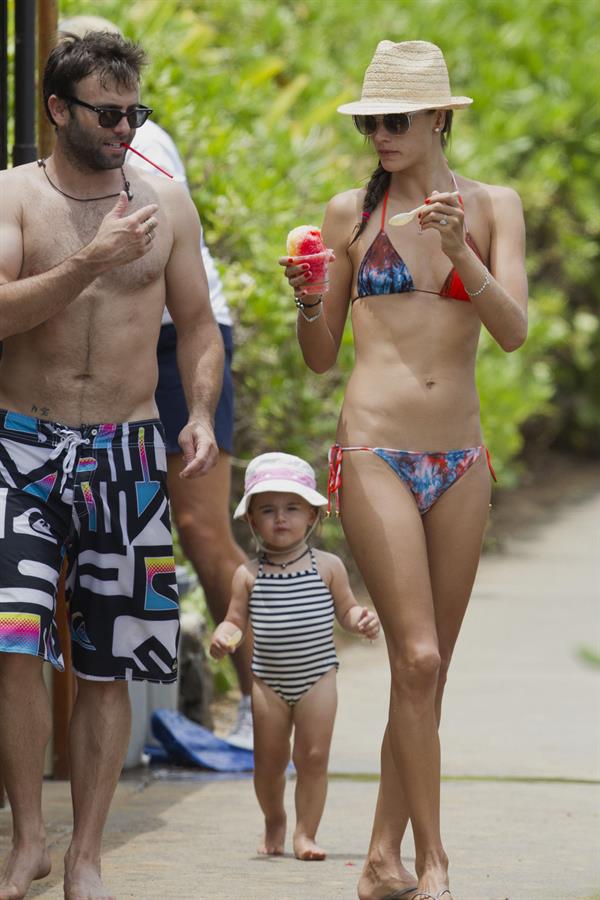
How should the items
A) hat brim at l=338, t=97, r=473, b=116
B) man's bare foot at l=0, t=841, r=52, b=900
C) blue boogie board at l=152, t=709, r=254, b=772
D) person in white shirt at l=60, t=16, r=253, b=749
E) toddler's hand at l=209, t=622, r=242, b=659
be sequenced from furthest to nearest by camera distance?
blue boogie board at l=152, t=709, r=254, b=772 < person in white shirt at l=60, t=16, r=253, b=749 < toddler's hand at l=209, t=622, r=242, b=659 < hat brim at l=338, t=97, r=473, b=116 < man's bare foot at l=0, t=841, r=52, b=900

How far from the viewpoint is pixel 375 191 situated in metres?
4.18

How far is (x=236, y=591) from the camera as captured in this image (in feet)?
15.6

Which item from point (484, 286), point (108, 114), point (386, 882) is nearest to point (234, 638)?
point (386, 882)

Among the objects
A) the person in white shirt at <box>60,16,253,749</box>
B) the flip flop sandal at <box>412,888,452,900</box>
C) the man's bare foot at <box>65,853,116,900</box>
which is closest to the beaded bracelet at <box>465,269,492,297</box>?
the flip flop sandal at <box>412,888,452,900</box>

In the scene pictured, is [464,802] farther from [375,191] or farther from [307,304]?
[375,191]

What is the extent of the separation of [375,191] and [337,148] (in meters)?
6.35

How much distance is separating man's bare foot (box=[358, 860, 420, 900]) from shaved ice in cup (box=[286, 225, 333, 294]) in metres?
1.47

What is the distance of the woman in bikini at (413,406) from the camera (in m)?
3.97

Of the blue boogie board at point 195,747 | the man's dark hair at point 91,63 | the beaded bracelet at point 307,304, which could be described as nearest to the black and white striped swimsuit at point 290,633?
the beaded bracelet at point 307,304

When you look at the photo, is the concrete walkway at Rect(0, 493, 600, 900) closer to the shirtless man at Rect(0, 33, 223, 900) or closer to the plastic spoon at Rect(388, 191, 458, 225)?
the shirtless man at Rect(0, 33, 223, 900)

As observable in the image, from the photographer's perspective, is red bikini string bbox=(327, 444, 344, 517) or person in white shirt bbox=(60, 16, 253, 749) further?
person in white shirt bbox=(60, 16, 253, 749)

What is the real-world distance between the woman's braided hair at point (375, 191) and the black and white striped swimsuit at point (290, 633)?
3.62 feet

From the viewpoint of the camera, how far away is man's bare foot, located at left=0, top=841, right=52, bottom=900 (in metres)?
3.87

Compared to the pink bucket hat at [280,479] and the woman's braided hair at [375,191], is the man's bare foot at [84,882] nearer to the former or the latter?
the pink bucket hat at [280,479]
